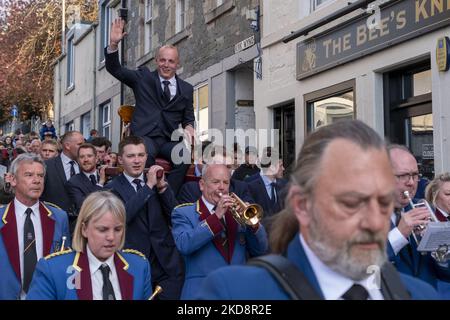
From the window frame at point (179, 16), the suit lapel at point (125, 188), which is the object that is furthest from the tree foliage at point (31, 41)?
the suit lapel at point (125, 188)

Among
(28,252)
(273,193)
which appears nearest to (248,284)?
(28,252)

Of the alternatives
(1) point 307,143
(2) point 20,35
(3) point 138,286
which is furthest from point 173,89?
(2) point 20,35

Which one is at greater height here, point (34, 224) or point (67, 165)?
point (67, 165)

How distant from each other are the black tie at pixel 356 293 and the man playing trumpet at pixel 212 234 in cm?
279

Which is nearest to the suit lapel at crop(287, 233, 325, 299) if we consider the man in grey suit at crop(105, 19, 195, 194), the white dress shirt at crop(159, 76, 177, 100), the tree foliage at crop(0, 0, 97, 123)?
the man in grey suit at crop(105, 19, 195, 194)

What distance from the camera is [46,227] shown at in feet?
16.5

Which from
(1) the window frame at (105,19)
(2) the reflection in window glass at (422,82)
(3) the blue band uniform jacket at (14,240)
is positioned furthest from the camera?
(1) the window frame at (105,19)

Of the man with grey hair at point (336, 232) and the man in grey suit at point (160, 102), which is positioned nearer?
the man with grey hair at point (336, 232)

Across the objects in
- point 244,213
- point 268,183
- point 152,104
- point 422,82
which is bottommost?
point 244,213

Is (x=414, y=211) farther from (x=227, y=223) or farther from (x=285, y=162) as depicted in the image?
(x=285, y=162)

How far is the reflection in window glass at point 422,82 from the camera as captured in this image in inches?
344

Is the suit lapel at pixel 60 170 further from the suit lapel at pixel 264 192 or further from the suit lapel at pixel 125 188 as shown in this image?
the suit lapel at pixel 264 192

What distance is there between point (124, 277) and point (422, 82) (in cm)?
624

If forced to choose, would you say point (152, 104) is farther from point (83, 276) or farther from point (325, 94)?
point (83, 276)
